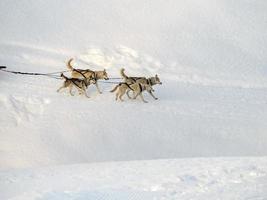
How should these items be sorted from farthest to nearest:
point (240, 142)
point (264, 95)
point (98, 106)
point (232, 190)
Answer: point (264, 95) → point (98, 106) → point (240, 142) → point (232, 190)

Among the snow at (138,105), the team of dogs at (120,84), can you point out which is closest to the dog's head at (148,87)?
the team of dogs at (120,84)

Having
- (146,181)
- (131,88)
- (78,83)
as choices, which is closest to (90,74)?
(78,83)

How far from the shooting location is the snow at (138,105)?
5496 millimetres

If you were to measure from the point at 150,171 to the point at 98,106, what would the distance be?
9.83 ft

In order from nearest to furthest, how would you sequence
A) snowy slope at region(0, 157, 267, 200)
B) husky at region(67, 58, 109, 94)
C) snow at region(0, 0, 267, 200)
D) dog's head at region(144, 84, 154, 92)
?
snowy slope at region(0, 157, 267, 200)
snow at region(0, 0, 267, 200)
dog's head at region(144, 84, 154, 92)
husky at region(67, 58, 109, 94)

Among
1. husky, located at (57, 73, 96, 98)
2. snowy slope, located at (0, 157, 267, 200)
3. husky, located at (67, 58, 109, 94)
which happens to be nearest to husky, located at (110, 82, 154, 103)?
husky, located at (67, 58, 109, 94)

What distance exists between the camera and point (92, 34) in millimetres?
11977

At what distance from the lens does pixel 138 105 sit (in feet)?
29.0

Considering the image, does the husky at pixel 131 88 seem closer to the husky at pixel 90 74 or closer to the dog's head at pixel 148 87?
the dog's head at pixel 148 87

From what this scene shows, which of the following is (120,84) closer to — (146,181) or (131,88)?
(131,88)

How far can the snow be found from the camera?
18.0 ft

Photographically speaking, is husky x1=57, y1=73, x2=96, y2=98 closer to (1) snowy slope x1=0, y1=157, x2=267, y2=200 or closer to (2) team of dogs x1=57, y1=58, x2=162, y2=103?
(2) team of dogs x1=57, y1=58, x2=162, y2=103

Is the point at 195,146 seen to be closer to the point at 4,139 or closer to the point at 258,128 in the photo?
the point at 258,128

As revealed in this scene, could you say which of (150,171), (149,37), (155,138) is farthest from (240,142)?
(149,37)
